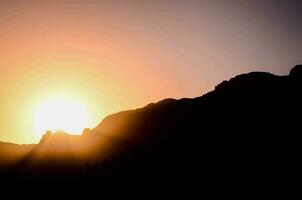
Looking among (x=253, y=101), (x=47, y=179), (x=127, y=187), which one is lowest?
(x=127, y=187)

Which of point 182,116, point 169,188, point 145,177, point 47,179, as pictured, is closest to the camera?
point 169,188

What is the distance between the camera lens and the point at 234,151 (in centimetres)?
6059

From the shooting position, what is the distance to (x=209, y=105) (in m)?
73.5

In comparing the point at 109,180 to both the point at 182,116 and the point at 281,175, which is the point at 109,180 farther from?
the point at 281,175

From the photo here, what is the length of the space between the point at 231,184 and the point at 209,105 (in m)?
22.9

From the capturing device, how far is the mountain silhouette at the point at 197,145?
189 feet

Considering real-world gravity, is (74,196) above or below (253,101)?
below

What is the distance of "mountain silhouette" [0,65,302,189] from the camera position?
57562 mm

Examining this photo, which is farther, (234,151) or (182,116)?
(182,116)

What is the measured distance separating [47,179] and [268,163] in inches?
1827

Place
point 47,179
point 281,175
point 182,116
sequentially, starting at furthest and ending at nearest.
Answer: point 182,116, point 47,179, point 281,175

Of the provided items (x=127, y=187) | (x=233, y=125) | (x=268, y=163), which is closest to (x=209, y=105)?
(x=233, y=125)

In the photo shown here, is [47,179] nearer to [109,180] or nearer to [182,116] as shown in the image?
[109,180]

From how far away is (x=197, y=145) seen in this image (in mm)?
65000
